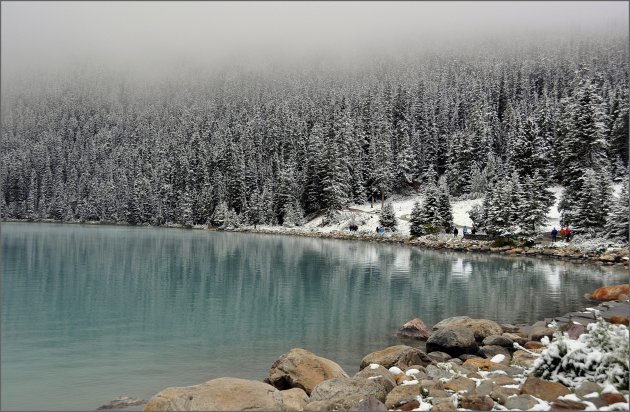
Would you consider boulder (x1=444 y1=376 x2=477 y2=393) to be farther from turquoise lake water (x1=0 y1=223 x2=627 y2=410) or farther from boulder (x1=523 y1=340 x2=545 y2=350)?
boulder (x1=523 y1=340 x2=545 y2=350)

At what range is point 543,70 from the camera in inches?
5463

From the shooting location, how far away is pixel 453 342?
14500mm

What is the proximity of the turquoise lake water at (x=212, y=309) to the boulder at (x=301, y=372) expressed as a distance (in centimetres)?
145

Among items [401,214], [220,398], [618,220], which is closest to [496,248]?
[618,220]

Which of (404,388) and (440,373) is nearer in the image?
(404,388)

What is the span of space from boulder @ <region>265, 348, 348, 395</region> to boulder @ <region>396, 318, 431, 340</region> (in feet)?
18.6

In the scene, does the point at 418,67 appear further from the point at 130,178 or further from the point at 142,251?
the point at 142,251

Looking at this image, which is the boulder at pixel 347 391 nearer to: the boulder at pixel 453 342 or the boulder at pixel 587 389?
the boulder at pixel 587 389

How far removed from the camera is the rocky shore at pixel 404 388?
796 cm

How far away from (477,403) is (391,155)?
8565 cm

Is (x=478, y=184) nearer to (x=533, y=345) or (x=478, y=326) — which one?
(x=478, y=326)

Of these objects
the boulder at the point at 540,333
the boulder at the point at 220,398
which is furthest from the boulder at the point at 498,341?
the boulder at the point at 220,398

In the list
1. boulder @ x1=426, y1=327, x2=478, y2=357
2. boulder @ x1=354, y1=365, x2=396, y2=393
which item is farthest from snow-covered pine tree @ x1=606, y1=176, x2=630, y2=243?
boulder @ x1=354, y1=365, x2=396, y2=393

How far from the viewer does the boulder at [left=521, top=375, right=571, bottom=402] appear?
802cm
